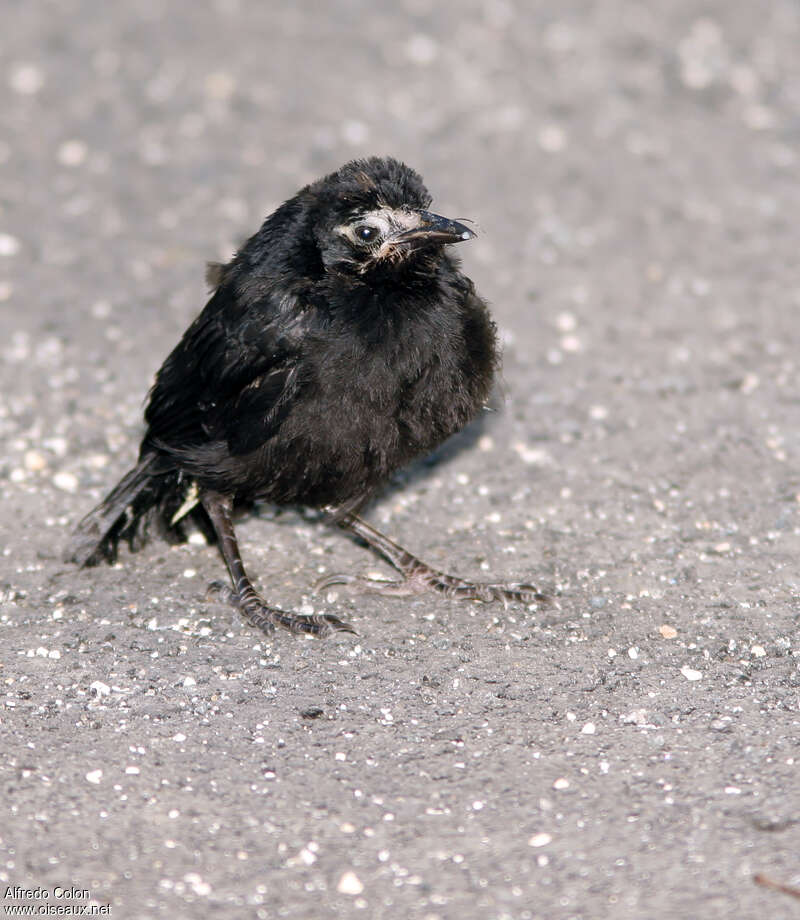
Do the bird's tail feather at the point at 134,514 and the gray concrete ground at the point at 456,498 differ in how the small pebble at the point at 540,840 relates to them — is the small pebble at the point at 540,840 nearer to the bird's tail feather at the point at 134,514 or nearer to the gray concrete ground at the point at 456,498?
the gray concrete ground at the point at 456,498

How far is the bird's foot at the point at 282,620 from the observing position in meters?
5.09

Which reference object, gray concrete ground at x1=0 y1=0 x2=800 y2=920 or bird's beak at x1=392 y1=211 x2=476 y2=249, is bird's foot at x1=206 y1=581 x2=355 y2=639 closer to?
gray concrete ground at x1=0 y1=0 x2=800 y2=920

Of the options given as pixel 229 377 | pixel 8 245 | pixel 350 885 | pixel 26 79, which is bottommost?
pixel 350 885

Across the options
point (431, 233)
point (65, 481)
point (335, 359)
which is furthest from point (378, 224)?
point (65, 481)

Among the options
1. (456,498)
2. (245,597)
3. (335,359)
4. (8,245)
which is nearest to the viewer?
(335,359)

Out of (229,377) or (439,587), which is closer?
(229,377)

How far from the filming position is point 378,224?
4809 mm

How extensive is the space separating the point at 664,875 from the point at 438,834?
72 cm

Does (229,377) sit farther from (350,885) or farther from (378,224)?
(350,885)

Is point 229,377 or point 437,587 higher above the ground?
point 229,377

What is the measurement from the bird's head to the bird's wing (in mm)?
306

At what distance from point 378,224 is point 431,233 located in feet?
0.68

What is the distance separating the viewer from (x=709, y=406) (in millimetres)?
6562

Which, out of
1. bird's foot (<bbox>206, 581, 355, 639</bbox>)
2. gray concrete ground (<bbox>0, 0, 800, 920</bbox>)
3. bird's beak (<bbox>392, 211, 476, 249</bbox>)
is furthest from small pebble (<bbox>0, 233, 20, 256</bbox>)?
bird's beak (<bbox>392, 211, 476, 249</bbox>)
